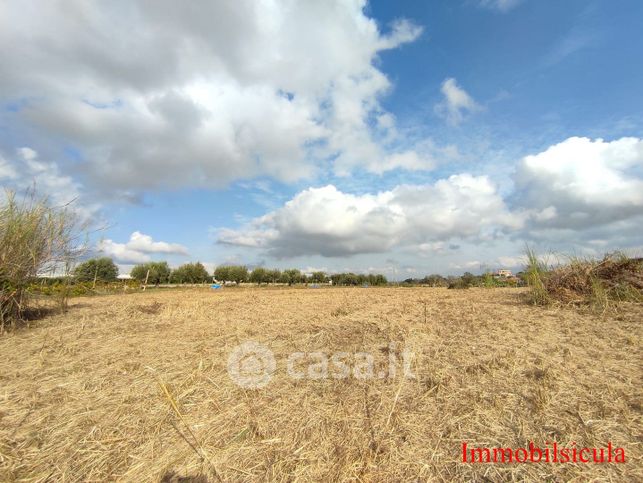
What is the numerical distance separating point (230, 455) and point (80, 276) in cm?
920

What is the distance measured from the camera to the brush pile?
23.8 feet

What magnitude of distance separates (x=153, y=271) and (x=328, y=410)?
249ft

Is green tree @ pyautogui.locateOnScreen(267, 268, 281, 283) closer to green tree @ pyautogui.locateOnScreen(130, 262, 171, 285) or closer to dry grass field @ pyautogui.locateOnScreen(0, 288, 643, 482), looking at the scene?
green tree @ pyautogui.locateOnScreen(130, 262, 171, 285)

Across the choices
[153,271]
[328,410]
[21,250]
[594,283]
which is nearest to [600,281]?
[594,283]

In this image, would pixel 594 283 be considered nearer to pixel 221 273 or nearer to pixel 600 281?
pixel 600 281

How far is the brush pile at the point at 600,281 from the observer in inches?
285

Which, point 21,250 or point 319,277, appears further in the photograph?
point 319,277

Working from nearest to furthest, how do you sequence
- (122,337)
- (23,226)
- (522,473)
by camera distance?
(522,473)
(122,337)
(23,226)

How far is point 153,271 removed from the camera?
230 feet

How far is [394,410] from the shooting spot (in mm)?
3189

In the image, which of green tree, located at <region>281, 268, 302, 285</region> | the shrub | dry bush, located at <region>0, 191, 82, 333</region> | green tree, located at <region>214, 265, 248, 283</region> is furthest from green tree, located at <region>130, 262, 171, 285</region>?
the shrub

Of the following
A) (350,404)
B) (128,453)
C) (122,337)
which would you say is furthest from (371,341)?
(122,337)

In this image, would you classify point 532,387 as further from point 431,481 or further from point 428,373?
point 431,481

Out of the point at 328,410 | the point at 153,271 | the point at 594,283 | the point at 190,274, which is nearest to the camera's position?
the point at 328,410
